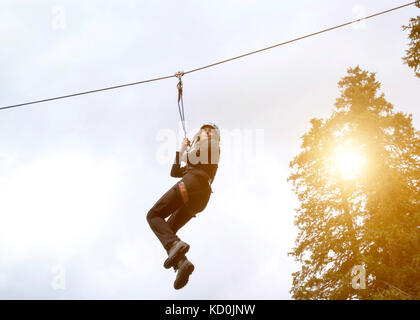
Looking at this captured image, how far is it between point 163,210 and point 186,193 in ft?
1.41

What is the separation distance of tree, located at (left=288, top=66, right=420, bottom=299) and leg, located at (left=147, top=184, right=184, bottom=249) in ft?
27.4

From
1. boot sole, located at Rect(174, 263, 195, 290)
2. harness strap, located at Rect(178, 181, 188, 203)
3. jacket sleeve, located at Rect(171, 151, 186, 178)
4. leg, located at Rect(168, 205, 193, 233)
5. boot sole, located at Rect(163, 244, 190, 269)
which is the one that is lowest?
boot sole, located at Rect(174, 263, 195, 290)

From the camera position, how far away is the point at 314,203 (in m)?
13.4

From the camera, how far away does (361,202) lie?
12867 millimetres

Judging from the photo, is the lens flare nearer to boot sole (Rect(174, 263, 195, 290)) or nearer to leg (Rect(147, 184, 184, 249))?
leg (Rect(147, 184, 184, 249))

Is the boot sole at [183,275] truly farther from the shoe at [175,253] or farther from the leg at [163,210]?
the leg at [163,210]

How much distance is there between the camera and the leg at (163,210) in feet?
16.1

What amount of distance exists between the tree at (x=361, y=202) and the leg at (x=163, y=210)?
8353mm

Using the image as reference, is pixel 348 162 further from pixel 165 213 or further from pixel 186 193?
pixel 165 213

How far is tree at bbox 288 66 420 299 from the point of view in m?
10.9

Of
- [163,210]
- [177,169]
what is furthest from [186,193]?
[177,169]

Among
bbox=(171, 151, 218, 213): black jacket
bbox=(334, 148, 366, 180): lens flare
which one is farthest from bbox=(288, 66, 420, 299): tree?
bbox=(171, 151, 218, 213): black jacket

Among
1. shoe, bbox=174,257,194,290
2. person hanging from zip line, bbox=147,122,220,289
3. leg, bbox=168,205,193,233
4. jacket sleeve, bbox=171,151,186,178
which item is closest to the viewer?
shoe, bbox=174,257,194,290
